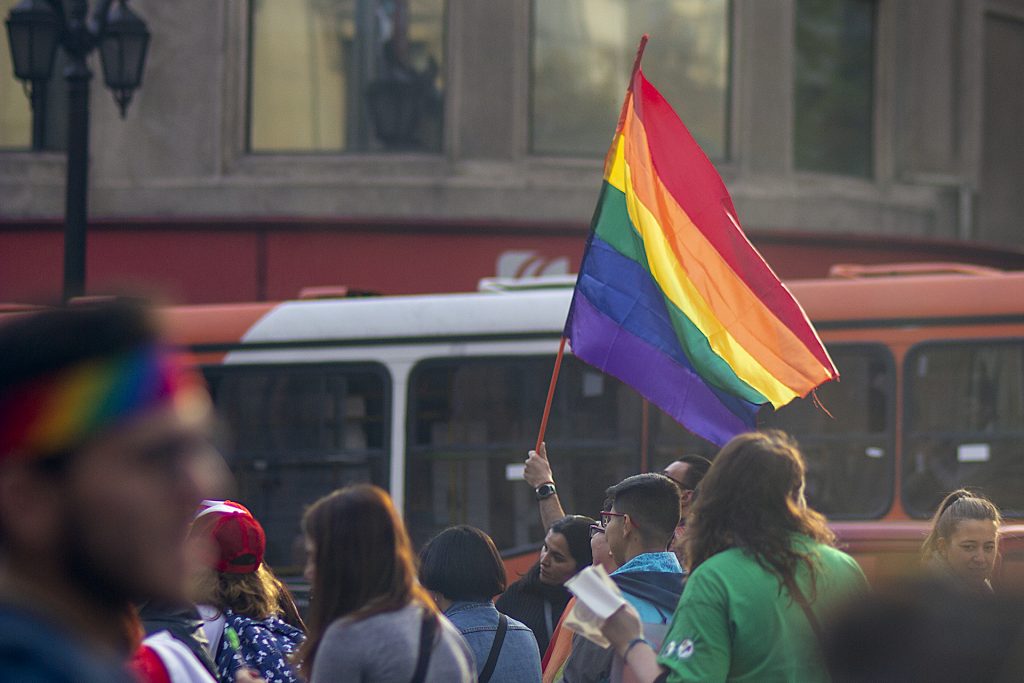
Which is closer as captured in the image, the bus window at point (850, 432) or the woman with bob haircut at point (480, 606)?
the woman with bob haircut at point (480, 606)

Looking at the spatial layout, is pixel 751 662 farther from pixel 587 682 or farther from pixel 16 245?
pixel 16 245

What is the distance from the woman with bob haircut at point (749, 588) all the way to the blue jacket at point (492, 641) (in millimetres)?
1084

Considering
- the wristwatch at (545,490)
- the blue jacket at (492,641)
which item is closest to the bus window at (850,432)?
the wristwatch at (545,490)

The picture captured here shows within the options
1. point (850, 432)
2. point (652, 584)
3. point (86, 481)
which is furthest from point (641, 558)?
point (850, 432)

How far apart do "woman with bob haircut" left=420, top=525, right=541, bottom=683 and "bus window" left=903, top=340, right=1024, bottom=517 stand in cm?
525

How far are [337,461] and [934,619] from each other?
9332mm

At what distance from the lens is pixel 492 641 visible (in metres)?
4.78

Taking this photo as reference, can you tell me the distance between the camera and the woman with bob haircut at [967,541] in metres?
5.41

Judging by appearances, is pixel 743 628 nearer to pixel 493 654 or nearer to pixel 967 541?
pixel 493 654

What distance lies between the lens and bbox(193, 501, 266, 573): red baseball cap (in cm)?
457

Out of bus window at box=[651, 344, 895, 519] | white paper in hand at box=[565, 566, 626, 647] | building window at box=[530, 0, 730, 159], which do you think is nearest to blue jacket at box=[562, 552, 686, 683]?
white paper in hand at box=[565, 566, 626, 647]

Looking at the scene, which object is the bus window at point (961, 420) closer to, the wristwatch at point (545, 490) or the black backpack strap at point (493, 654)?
the wristwatch at point (545, 490)

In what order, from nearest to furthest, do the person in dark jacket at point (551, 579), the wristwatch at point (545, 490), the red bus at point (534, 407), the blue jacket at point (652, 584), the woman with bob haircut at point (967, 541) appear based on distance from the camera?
1. the blue jacket at point (652, 584)
2. the woman with bob haircut at point (967, 541)
3. the person in dark jacket at point (551, 579)
4. the wristwatch at point (545, 490)
5. the red bus at point (534, 407)

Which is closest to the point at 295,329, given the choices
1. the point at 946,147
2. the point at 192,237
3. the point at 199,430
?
the point at 192,237
